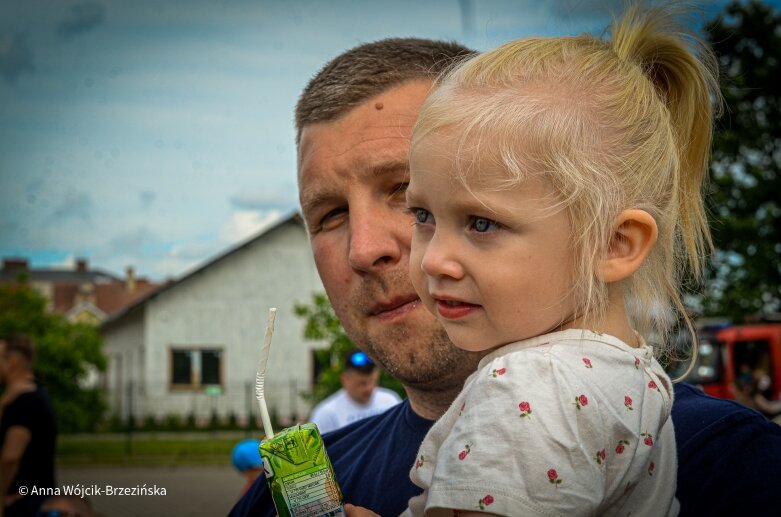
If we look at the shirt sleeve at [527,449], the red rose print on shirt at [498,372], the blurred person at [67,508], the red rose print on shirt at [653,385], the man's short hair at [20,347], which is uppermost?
the man's short hair at [20,347]

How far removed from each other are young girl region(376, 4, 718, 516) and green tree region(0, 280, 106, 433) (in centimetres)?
2409

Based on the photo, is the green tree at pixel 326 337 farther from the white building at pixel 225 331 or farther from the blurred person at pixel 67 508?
the white building at pixel 225 331

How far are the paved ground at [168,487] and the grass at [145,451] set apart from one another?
1.16 m

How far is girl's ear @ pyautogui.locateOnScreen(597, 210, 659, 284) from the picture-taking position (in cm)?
121

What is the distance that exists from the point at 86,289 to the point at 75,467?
54754 millimetres

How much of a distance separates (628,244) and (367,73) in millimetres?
910

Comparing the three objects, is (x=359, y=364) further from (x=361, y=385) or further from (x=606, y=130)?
(x=606, y=130)

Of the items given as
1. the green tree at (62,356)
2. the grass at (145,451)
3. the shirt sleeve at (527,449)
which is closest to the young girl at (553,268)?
the shirt sleeve at (527,449)

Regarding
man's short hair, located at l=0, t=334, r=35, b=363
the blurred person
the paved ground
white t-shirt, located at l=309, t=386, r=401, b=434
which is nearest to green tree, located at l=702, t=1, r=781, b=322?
the paved ground

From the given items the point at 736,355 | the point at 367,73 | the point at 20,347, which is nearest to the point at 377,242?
the point at 367,73

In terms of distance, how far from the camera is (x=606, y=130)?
125 centimetres

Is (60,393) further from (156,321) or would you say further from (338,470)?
(338,470)

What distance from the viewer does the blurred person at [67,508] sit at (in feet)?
11.0

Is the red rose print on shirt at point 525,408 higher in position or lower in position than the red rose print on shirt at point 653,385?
lower
